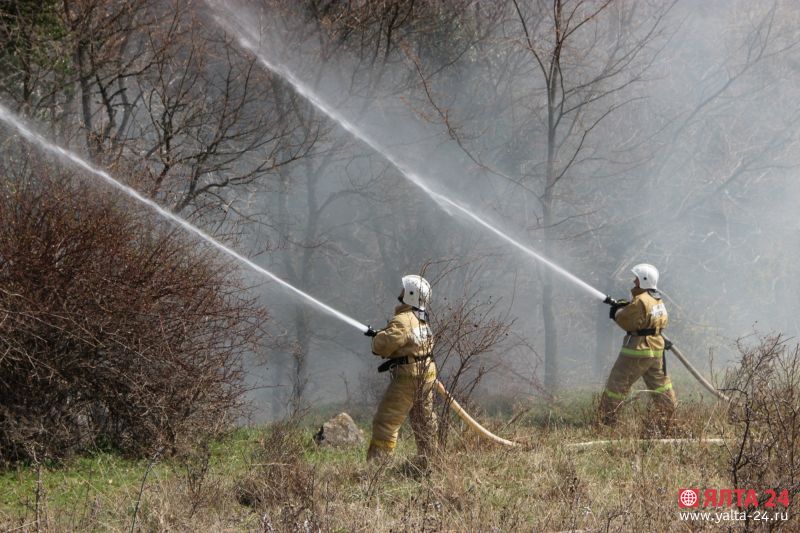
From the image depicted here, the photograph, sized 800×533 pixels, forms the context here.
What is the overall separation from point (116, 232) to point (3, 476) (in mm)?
2072

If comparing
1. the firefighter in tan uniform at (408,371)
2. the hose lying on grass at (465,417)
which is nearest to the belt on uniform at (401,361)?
the firefighter in tan uniform at (408,371)

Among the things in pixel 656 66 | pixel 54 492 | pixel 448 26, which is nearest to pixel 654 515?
pixel 54 492

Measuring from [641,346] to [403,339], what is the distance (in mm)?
2934

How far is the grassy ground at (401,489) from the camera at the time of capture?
14.5 feet

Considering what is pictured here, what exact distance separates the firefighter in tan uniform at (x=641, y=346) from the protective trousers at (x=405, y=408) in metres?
2.37

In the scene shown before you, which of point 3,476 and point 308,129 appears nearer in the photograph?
point 3,476

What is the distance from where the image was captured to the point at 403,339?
6.09 meters

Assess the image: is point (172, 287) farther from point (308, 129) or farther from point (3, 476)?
point (308, 129)

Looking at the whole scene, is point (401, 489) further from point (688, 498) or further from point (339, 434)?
point (339, 434)

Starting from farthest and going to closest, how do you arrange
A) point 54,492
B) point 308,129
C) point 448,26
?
point 448,26 < point 308,129 < point 54,492

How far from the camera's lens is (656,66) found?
17.3 m

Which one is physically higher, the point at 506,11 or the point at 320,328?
the point at 506,11

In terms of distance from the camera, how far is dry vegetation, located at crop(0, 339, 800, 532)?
14.4ft

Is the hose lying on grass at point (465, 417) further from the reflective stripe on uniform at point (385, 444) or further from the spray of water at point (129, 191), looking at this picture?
the spray of water at point (129, 191)
